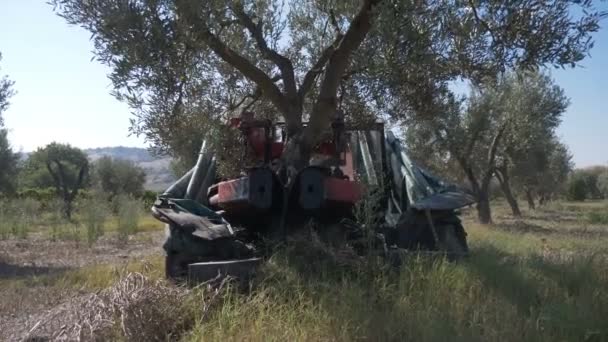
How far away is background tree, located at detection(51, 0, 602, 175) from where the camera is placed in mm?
4973

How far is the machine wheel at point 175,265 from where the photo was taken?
5.87 m

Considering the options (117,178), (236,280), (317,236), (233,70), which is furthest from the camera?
(117,178)

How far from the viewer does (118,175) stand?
51719 mm

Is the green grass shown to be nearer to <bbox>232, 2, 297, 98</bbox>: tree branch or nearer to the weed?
<bbox>232, 2, 297, 98</bbox>: tree branch

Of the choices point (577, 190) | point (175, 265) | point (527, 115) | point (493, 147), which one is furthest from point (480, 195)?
point (577, 190)

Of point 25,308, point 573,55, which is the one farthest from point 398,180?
point 25,308

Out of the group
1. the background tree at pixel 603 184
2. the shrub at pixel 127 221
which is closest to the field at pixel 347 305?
the shrub at pixel 127 221

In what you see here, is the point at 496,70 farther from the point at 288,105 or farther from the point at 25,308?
the point at 25,308

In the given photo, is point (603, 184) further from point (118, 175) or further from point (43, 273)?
point (43, 273)

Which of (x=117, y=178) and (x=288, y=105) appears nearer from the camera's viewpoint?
(x=288, y=105)

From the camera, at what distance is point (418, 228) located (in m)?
6.66

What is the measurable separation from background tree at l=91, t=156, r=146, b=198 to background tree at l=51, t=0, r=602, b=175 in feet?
146

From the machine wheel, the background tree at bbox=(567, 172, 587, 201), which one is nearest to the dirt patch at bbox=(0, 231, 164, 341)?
the machine wheel

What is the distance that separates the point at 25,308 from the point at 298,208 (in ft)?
8.57
